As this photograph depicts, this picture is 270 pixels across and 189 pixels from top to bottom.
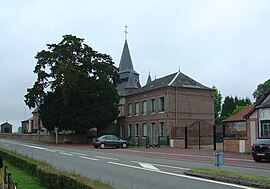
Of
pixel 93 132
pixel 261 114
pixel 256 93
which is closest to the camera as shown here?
pixel 261 114

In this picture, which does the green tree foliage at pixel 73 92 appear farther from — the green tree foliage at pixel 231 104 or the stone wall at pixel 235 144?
the green tree foliage at pixel 231 104

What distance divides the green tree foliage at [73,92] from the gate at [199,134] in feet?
40.5

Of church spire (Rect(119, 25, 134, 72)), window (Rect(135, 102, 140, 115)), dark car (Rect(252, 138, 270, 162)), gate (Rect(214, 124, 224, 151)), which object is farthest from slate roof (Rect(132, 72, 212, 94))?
church spire (Rect(119, 25, 134, 72))

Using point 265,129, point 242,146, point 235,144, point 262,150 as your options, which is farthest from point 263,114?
point 262,150

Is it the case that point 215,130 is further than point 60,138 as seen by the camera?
No

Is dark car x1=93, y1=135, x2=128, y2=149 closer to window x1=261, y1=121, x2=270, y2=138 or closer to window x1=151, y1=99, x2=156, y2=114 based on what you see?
window x1=151, y1=99, x2=156, y2=114

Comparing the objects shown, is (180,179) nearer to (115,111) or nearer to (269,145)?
(269,145)

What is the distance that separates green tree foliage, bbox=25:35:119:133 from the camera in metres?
53.8

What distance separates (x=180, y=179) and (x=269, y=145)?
37.7 ft

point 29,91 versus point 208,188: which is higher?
point 29,91

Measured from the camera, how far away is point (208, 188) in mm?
12500

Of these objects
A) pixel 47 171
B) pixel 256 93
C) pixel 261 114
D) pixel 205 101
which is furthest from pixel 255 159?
pixel 256 93

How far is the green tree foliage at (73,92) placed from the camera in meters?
53.8

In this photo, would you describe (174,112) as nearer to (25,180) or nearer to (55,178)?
(25,180)
